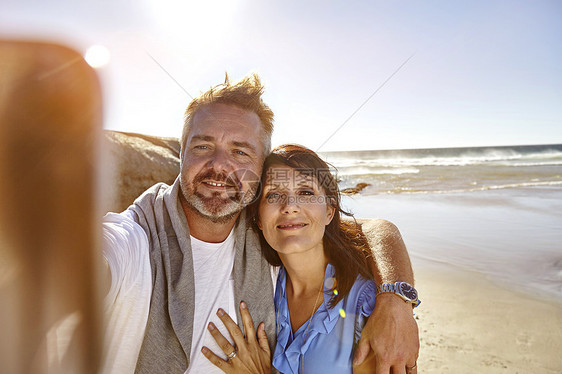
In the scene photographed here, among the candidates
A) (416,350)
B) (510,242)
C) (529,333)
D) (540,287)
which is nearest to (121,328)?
(416,350)

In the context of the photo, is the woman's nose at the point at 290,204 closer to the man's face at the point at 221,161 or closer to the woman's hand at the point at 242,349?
the man's face at the point at 221,161

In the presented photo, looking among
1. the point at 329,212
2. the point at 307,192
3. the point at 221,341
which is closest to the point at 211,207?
the point at 307,192

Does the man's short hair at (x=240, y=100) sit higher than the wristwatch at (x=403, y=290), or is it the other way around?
the man's short hair at (x=240, y=100)

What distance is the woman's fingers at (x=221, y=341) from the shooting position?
1.78m

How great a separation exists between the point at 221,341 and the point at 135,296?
556mm

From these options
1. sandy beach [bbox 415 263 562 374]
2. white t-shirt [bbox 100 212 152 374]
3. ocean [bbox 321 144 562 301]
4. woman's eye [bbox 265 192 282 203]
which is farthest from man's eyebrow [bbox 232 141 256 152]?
sandy beach [bbox 415 263 562 374]

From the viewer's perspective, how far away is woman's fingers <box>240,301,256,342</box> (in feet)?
6.15

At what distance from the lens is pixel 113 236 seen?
4.94 ft

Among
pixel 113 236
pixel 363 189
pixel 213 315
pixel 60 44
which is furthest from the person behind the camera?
pixel 363 189

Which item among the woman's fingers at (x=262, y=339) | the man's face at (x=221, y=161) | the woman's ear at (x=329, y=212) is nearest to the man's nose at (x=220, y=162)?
the man's face at (x=221, y=161)

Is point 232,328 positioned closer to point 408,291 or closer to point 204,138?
point 408,291

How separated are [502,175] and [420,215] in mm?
12399

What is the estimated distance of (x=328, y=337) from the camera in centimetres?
184

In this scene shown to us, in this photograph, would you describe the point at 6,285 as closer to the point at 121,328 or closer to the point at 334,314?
the point at 121,328
